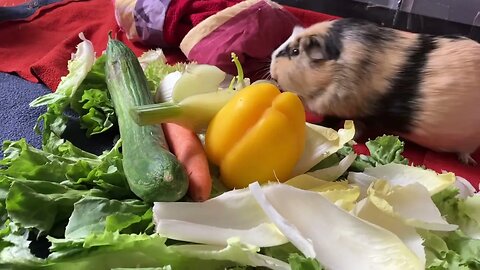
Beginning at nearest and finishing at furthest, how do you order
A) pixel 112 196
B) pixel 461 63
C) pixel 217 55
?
pixel 112 196
pixel 461 63
pixel 217 55

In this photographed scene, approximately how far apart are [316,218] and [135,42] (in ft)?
3.12

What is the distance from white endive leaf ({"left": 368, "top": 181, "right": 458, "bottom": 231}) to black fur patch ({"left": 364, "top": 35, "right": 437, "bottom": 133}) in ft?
1.54

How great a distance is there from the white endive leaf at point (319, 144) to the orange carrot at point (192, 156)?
0.45 feet

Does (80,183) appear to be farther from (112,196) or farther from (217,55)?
(217,55)

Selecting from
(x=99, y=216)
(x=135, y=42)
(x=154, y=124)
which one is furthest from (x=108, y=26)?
(x=99, y=216)

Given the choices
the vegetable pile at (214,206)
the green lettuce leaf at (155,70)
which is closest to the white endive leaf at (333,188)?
the vegetable pile at (214,206)

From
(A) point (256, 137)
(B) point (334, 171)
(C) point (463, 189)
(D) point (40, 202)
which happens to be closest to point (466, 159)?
(C) point (463, 189)

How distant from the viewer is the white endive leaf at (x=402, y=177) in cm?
89

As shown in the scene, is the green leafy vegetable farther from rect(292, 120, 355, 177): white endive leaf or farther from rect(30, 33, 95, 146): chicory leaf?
rect(30, 33, 95, 146): chicory leaf

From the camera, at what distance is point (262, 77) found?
1459 millimetres

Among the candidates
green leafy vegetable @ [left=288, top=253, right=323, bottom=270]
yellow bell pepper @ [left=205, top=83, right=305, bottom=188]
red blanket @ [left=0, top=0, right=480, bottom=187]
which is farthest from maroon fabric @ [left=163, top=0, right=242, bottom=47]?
green leafy vegetable @ [left=288, top=253, right=323, bottom=270]

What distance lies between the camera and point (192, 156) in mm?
858

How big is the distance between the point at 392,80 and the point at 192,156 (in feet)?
1.95

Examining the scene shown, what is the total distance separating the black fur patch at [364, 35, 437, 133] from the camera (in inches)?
50.5
